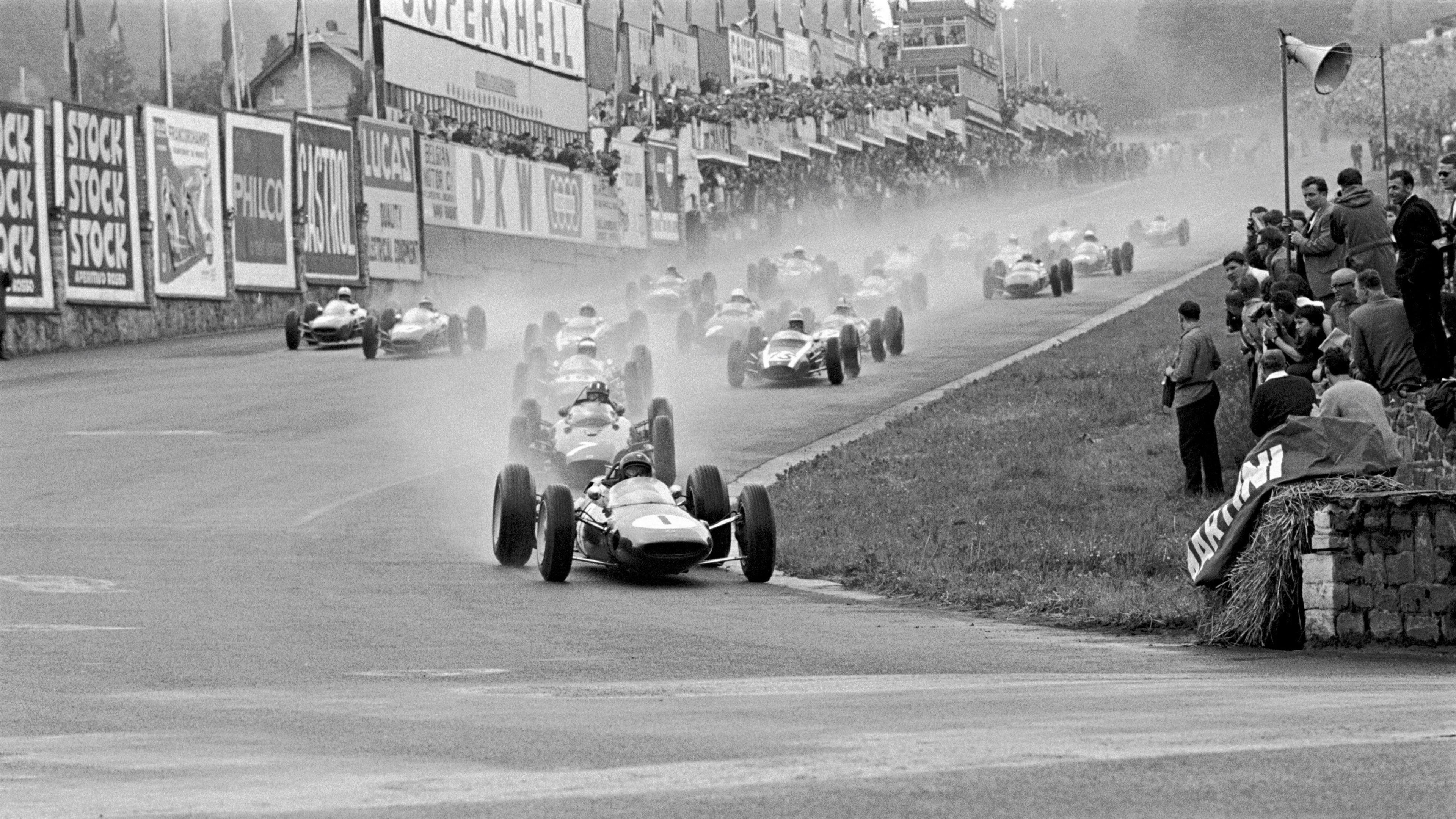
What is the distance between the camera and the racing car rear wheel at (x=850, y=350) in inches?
1481

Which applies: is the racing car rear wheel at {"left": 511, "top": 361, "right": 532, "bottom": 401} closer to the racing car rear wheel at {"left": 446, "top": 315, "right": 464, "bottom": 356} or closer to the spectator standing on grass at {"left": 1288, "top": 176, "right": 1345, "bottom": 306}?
the spectator standing on grass at {"left": 1288, "top": 176, "right": 1345, "bottom": 306}

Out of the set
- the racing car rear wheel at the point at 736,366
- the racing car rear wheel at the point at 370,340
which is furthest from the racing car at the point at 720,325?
the racing car rear wheel at the point at 370,340

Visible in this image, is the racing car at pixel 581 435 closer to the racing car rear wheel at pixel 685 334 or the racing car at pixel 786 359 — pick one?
the racing car at pixel 786 359

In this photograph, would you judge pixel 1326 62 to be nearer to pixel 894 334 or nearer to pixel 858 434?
pixel 858 434

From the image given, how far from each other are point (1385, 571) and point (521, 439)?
14335 millimetres

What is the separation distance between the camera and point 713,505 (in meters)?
19.3

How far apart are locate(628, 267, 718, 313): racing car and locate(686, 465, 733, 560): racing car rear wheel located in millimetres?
30698

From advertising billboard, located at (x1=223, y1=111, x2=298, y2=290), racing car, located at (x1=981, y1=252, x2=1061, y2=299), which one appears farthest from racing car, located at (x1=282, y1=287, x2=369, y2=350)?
racing car, located at (x1=981, y1=252, x2=1061, y2=299)

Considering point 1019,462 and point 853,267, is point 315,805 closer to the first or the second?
point 1019,462

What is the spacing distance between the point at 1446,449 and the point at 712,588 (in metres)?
5.89

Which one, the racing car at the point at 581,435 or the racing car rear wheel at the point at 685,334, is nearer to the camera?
the racing car at the point at 581,435

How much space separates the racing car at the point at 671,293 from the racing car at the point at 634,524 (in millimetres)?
30619

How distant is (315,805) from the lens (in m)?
6.35

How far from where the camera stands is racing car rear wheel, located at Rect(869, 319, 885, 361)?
4053 cm
